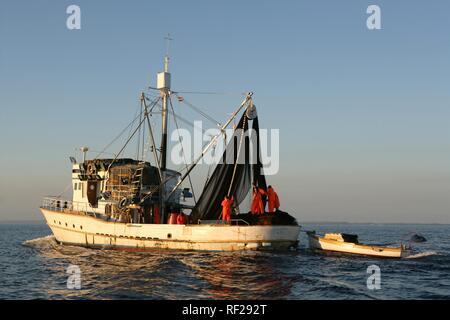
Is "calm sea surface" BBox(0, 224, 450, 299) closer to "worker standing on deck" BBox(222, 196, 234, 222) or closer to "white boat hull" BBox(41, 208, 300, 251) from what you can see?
"white boat hull" BBox(41, 208, 300, 251)

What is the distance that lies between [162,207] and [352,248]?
54.2ft

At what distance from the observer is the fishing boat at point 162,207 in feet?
107

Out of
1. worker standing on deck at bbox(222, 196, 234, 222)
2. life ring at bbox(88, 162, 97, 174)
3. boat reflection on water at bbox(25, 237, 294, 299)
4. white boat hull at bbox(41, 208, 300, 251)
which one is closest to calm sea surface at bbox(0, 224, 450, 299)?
boat reflection on water at bbox(25, 237, 294, 299)

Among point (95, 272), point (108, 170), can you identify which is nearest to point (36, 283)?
point (95, 272)

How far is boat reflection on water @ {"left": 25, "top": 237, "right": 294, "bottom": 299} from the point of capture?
67.4ft

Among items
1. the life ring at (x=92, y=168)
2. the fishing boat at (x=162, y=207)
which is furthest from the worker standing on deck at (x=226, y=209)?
the life ring at (x=92, y=168)

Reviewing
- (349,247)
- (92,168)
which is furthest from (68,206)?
(349,247)

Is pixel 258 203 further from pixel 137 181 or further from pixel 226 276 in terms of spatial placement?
pixel 137 181

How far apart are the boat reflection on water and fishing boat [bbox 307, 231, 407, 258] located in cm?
575

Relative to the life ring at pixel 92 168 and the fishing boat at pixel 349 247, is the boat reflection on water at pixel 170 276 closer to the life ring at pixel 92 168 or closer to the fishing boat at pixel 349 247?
the fishing boat at pixel 349 247

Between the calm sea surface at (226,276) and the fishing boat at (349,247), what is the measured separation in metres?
0.79

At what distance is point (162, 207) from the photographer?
130 feet

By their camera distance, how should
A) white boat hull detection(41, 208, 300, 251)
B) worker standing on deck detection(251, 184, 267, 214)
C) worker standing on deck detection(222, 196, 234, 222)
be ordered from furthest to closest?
worker standing on deck detection(251, 184, 267, 214) < worker standing on deck detection(222, 196, 234, 222) < white boat hull detection(41, 208, 300, 251)
